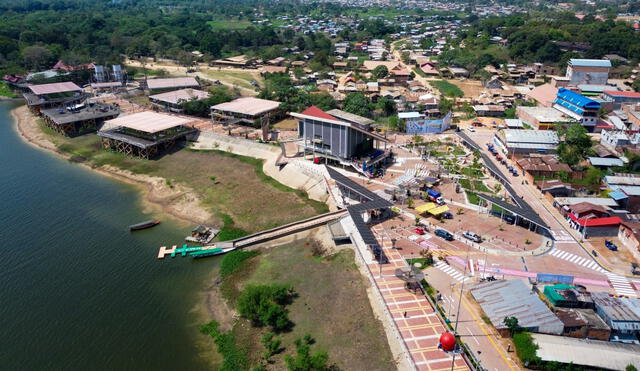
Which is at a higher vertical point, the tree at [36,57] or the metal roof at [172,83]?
the tree at [36,57]

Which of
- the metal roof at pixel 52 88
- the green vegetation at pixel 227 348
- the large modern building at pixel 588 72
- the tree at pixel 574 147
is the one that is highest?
the large modern building at pixel 588 72

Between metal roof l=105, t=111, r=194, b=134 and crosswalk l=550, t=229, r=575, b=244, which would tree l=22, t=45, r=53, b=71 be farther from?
crosswalk l=550, t=229, r=575, b=244

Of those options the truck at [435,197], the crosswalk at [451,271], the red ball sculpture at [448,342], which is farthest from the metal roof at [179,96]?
the red ball sculpture at [448,342]

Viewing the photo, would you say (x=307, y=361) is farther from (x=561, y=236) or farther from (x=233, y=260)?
(x=561, y=236)

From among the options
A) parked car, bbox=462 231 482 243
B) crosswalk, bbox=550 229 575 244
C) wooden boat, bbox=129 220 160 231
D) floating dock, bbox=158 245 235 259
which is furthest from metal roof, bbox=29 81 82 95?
crosswalk, bbox=550 229 575 244

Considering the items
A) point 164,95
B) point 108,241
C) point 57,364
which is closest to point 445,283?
point 57,364

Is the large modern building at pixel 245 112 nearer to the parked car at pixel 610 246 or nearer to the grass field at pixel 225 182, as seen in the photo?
the grass field at pixel 225 182

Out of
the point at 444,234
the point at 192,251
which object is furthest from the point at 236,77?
the point at 444,234

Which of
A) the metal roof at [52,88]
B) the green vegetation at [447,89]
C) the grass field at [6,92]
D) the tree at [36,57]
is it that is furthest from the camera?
the tree at [36,57]
